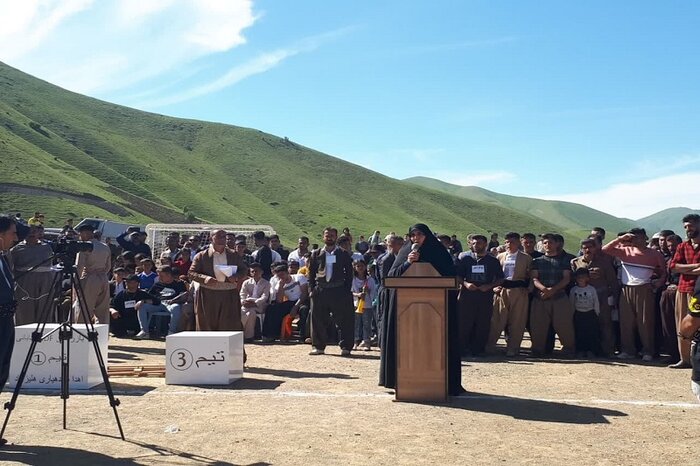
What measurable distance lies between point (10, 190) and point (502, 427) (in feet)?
209

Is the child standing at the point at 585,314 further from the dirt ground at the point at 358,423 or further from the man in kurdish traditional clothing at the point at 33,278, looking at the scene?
the man in kurdish traditional clothing at the point at 33,278

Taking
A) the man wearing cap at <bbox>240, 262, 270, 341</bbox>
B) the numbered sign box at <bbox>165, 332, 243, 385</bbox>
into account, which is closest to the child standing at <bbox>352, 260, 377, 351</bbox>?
the man wearing cap at <bbox>240, 262, 270, 341</bbox>

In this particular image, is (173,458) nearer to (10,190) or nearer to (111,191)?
(10,190)

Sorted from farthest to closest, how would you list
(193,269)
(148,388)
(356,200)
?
(356,200), (193,269), (148,388)

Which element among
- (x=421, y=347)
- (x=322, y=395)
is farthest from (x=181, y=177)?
(x=421, y=347)

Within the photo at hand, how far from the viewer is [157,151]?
11150 cm

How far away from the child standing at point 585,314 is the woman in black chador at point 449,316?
4708 mm

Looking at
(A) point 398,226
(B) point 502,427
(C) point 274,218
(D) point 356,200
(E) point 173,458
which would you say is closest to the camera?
(E) point 173,458

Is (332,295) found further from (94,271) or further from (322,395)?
(322,395)

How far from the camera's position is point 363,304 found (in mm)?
13555

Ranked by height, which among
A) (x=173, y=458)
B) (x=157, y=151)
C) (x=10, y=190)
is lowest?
(x=173, y=458)

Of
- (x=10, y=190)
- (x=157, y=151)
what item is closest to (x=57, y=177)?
(x=10, y=190)

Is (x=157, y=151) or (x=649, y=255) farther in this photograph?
(x=157, y=151)

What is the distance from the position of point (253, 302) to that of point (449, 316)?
704 cm
